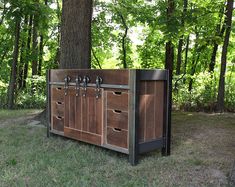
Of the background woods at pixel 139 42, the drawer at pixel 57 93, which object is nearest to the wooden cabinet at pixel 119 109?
the drawer at pixel 57 93

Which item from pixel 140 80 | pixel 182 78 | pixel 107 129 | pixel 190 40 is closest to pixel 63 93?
pixel 107 129

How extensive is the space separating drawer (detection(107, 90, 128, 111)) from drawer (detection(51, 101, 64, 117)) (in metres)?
1.15

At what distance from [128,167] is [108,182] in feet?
1.62

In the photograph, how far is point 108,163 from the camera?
13.0 ft

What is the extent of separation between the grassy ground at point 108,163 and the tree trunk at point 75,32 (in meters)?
1.48

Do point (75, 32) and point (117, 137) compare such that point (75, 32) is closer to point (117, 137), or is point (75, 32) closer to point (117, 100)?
point (117, 100)

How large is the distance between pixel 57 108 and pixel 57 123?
24cm

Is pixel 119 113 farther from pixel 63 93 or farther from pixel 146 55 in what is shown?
pixel 146 55

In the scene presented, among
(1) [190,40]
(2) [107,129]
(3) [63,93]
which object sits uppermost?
(1) [190,40]

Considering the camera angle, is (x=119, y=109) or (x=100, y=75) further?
(x=100, y=75)

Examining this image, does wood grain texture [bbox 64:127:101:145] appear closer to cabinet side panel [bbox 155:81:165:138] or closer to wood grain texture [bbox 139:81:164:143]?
wood grain texture [bbox 139:81:164:143]

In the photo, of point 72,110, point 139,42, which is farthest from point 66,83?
point 139,42

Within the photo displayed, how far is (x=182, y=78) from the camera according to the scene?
10.9 m

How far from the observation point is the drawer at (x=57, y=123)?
5080 mm
